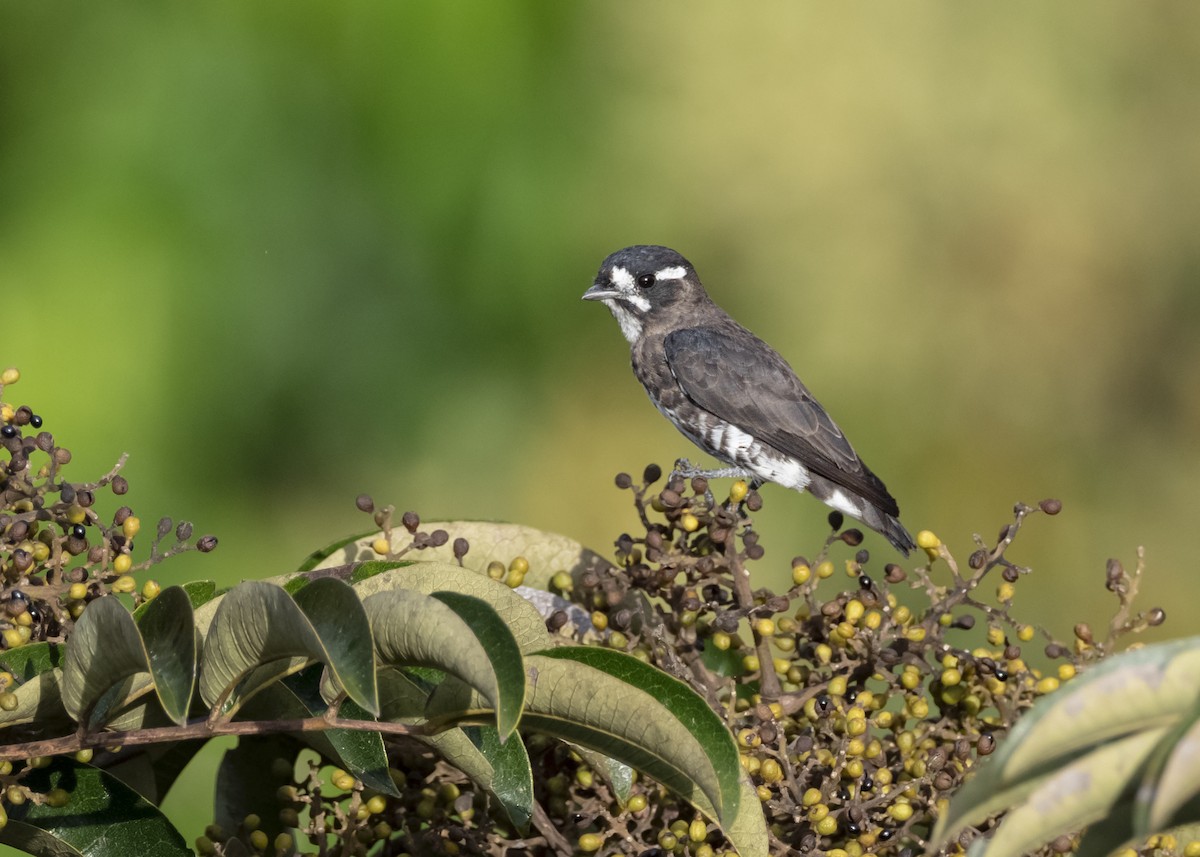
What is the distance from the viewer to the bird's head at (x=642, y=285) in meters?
5.18

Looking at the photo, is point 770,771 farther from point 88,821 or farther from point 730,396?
point 730,396

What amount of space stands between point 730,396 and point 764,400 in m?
0.12

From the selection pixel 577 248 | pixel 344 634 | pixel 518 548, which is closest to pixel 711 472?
pixel 577 248

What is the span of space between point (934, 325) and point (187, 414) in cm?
284

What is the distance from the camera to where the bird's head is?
17.0ft

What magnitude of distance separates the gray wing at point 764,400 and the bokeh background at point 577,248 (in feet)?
1.69

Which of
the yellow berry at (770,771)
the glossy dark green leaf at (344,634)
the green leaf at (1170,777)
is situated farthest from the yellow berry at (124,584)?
the green leaf at (1170,777)

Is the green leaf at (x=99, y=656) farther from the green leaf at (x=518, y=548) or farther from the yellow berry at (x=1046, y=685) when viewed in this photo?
the yellow berry at (x=1046, y=685)

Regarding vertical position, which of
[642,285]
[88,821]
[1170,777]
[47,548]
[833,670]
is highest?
[642,285]

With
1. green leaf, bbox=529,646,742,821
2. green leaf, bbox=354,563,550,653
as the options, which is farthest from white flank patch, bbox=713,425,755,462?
green leaf, bbox=529,646,742,821

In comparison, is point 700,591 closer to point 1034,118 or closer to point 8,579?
point 8,579

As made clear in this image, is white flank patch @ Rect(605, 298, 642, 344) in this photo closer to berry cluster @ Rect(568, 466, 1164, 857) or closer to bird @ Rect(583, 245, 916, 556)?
bird @ Rect(583, 245, 916, 556)

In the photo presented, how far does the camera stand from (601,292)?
17.1 feet

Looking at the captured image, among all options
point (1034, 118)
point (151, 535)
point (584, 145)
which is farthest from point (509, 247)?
point (1034, 118)
